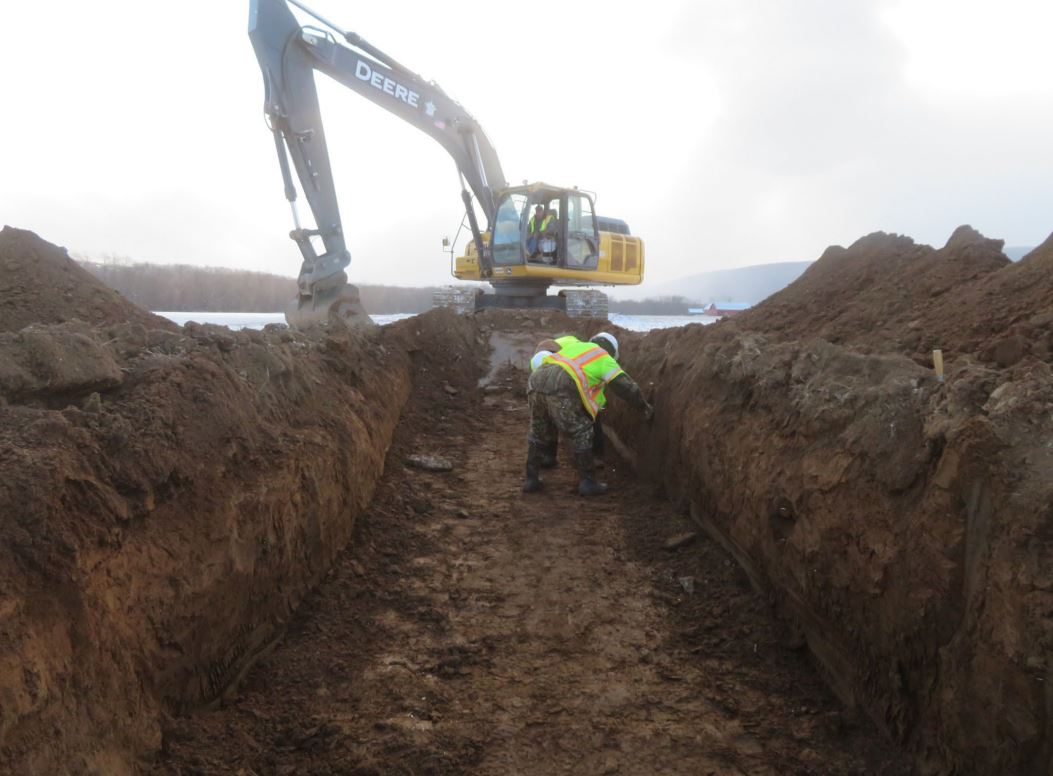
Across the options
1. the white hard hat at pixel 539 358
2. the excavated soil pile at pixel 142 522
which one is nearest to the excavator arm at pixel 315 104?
the white hard hat at pixel 539 358

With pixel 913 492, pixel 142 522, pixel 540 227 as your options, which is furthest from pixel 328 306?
pixel 913 492

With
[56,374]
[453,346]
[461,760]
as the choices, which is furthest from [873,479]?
[453,346]

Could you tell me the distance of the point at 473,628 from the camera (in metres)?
4.28

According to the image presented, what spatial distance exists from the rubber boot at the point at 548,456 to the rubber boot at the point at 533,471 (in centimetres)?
26

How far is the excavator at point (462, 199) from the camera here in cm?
1214

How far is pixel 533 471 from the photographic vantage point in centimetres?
672

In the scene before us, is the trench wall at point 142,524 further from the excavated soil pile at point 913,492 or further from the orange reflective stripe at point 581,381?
the excavated soil pile at point 913,492

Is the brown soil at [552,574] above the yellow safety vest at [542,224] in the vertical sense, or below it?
below

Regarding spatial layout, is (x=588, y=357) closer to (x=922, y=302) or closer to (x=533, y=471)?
(x=533, y=471)

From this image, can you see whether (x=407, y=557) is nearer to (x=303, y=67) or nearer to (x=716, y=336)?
(x=716, y=336)

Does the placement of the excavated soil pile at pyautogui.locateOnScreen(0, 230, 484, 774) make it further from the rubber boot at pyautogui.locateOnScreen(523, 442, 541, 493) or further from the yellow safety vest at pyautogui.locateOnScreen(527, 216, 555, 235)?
the yellow safety vest at pyautogui.locateOnScreen(527, 216, 555, 235)

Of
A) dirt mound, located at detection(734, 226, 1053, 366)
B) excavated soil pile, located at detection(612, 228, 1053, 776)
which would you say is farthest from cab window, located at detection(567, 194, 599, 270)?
excavated soil pile, located at detection(612, 228, 1053, 776)

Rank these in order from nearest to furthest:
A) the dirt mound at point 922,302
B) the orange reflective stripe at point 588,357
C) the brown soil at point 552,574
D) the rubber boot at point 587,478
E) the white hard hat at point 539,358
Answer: the brown soil at point 552,574, the dirt mound at point 922,302, the rubber boot at point 587,478, the orange reflective stripe at point 588,357, the white hard hat at point 539,358

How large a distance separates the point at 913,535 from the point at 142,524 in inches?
127
